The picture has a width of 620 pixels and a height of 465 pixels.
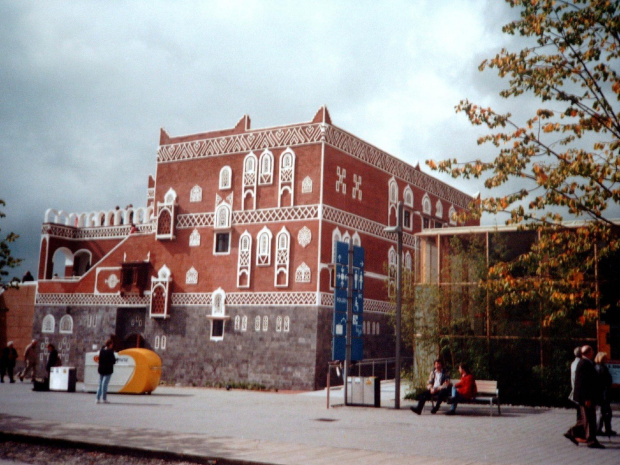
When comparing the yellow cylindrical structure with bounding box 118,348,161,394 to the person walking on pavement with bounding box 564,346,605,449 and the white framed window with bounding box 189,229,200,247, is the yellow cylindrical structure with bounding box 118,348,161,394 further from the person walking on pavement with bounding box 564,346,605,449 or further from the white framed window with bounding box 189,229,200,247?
the person walking on pavement with bounding box 564,346,605,449

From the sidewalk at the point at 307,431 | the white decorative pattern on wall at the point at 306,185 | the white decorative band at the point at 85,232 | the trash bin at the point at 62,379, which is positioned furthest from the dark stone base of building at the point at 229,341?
the sidewalk at the point at 307,431

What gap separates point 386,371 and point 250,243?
9115mm

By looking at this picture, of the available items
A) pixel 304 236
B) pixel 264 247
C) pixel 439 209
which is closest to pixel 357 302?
pixel 304 236

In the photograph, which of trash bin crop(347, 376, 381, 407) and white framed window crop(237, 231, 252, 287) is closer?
trash bin crop(347, 376, 381, 407)

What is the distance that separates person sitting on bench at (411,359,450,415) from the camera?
1750cm

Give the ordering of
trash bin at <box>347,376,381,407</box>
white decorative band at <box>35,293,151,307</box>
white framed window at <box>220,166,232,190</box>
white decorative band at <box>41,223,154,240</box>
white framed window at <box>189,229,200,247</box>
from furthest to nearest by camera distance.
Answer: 1. white decorative band at <box>41,223,154,240</box>
2. white decorative band at <box>35,293,151,307</box>
3. white framed window at <box>189,229,200,247</box>
4. white framed window at <box>220,166,232,190</box>
5. trash bin at <box>347,376,381,407</box>

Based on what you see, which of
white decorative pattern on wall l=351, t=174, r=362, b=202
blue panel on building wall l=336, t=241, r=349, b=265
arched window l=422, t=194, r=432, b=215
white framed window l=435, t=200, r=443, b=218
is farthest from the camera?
white framed window l=435, t=200, r=443, b=218

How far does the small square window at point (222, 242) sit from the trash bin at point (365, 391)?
14600 mm

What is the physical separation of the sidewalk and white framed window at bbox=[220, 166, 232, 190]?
1563 cm

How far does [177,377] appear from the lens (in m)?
33.3

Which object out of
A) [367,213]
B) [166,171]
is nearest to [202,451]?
[367,213]

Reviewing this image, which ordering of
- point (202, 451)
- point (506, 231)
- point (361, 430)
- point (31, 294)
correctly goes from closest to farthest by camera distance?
point (202, 451) → point (361, 430) → point (506, 231) → point (31, 294)

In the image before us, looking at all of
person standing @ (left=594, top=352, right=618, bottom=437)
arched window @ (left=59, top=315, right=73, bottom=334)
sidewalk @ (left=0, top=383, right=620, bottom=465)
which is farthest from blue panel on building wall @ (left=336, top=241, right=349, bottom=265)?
arched window @ (left=59, top=315, right=73, bottom=334)

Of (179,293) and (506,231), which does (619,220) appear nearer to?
(506,231)
